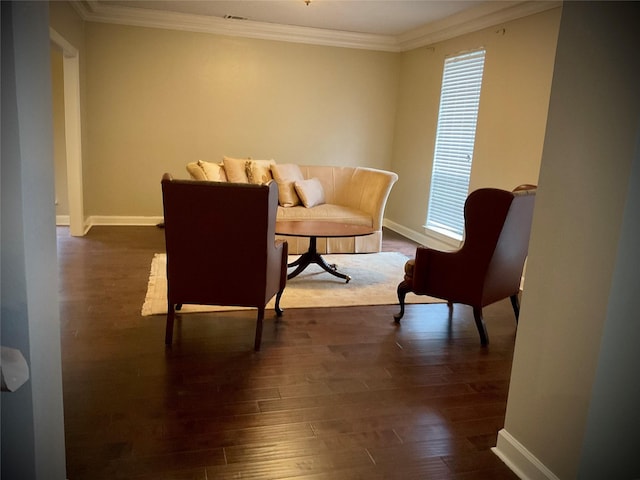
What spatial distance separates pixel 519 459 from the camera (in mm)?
2020

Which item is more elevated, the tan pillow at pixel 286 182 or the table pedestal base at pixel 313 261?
the tan pillow at pixel 286 182

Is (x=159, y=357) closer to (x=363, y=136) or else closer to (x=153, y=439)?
(x=153, y=439)

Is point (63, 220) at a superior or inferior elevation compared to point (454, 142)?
inferior

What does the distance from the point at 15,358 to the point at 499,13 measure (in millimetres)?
5283

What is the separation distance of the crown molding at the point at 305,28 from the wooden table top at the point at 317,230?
254 cm

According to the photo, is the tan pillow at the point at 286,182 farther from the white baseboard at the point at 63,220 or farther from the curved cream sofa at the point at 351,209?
the white baseboard at the point at 63,220

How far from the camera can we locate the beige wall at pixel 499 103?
176 inches

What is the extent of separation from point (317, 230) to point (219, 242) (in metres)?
1.55

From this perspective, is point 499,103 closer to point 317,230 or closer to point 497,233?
point 317,230

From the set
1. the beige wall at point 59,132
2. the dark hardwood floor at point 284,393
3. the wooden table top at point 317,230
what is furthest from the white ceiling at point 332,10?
the dark hardwood floor at point 284,393

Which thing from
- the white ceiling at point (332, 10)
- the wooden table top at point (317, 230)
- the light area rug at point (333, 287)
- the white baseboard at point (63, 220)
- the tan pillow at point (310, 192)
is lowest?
the light area rug at point (333, 287)

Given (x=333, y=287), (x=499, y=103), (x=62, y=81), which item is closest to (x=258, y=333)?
(x=333, y=287)

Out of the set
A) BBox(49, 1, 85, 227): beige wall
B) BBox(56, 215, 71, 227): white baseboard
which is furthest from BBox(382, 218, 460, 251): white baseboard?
BBox(56, 215, 71, 227): white baseboard

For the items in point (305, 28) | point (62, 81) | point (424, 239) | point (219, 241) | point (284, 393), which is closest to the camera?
point (284, 393)
